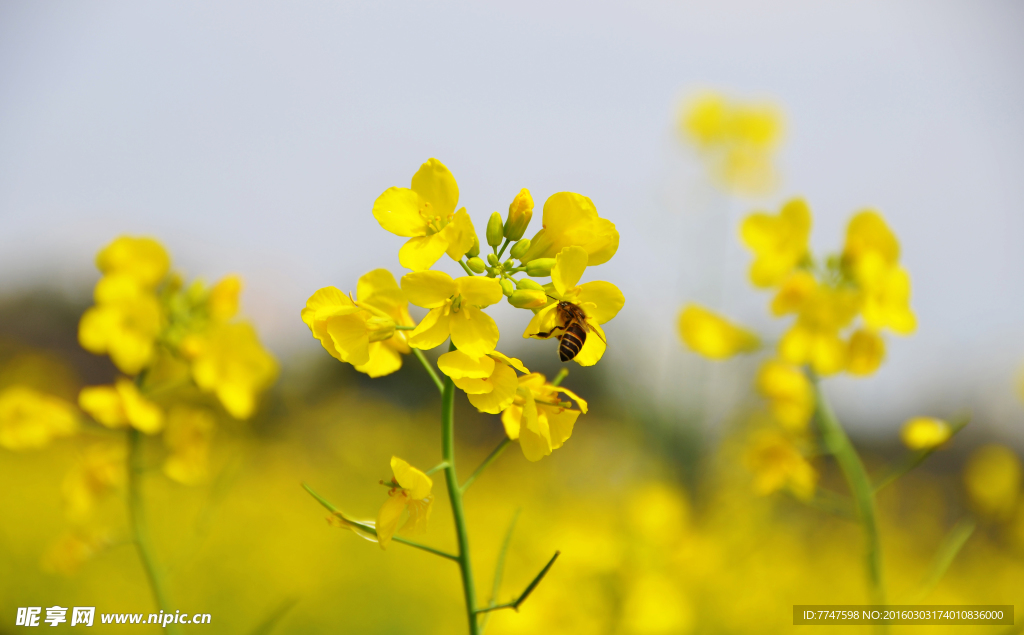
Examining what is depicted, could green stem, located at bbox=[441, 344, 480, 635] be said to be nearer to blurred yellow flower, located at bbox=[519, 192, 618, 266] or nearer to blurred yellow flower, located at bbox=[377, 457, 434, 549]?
blurred yellow flower, located at bbox=[377, 457, 434, 549]

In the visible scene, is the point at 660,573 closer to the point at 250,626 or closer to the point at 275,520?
the point at 250,626

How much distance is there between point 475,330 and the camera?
802 millimetres

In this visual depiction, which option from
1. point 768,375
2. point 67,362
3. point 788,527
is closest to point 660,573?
point 768,375

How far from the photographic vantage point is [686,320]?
2.11 metres

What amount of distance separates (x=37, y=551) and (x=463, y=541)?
14.4 ft

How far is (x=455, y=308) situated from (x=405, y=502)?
0.29m

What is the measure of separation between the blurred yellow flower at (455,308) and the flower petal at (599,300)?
0.46 feet

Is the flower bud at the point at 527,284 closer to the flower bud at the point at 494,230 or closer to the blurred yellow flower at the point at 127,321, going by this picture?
the flower bud at the point at 494,230

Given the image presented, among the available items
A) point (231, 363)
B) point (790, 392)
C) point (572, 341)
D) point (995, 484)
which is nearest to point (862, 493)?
point (790, 392)

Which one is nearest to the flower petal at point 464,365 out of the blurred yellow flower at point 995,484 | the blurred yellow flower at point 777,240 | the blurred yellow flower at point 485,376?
the blurred yellow flower at point 485,376

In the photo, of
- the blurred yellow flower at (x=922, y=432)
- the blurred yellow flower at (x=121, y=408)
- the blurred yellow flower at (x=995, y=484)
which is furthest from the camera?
the blurred yellow flower at (x=995, y=484)

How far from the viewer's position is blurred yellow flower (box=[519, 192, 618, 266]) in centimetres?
86

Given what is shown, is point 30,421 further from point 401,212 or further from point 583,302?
point 583,302

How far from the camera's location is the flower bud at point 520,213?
90cm
